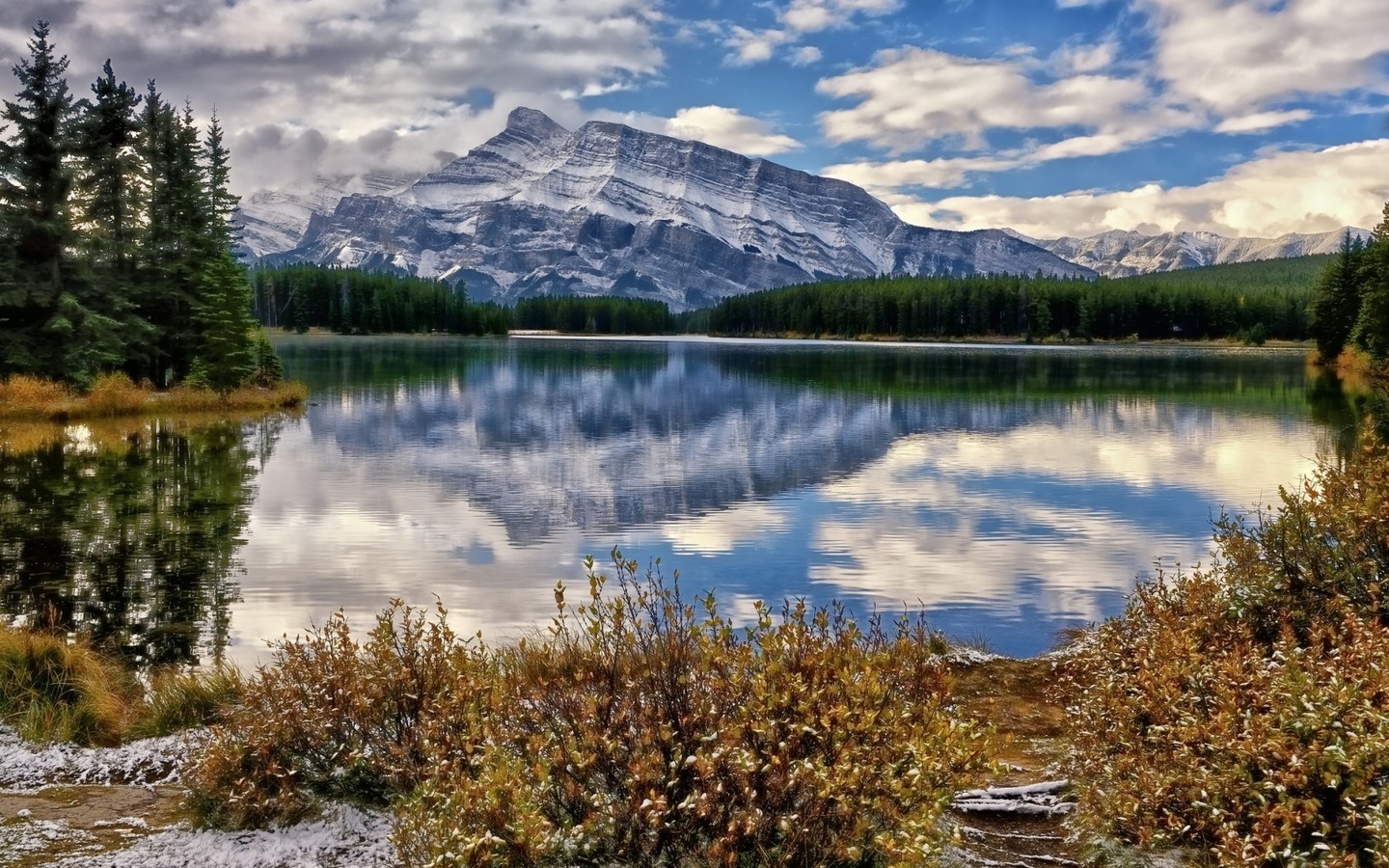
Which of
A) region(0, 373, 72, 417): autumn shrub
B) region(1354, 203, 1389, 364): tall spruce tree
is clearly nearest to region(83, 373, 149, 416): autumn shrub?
region(0, 373, 72, 417): autumn shrub

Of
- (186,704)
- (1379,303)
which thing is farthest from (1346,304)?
(186,704)

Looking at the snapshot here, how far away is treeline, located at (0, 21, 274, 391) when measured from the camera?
155 feet

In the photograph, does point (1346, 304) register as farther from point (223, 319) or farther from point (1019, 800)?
point (1019, 800)

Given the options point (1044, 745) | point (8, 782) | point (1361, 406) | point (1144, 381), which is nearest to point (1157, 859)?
point (1044, 745)

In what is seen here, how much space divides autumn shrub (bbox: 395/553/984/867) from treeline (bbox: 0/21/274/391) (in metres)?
48.4

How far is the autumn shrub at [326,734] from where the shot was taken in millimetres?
8289

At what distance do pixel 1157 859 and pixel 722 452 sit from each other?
3407 centimetres

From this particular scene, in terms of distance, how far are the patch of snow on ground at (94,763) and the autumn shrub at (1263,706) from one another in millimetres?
8563

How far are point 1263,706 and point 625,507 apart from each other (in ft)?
70.2

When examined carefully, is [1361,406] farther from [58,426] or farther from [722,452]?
[58,426]

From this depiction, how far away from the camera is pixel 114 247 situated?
56.0 m

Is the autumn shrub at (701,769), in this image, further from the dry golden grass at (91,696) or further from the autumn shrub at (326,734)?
the dry golden grass at (91,696)

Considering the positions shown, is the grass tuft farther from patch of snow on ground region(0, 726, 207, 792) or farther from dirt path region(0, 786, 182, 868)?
dirt path region(0, 786, 182, 868)

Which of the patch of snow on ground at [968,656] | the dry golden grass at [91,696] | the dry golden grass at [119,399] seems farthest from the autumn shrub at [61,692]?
the dry golden grass at [119,399]
